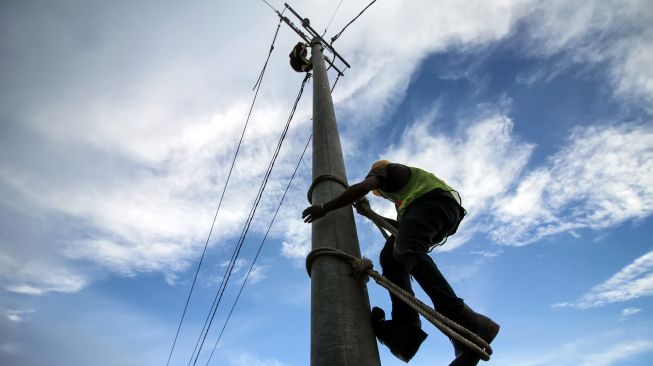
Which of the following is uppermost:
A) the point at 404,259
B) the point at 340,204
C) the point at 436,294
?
the point at 340,204

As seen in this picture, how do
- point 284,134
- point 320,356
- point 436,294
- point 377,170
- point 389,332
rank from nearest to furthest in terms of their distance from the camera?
point 320,356 < point 389,332 < point 436,294 < point 377,170 < point 284,134

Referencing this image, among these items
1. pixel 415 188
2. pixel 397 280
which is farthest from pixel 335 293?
pixel 415 188

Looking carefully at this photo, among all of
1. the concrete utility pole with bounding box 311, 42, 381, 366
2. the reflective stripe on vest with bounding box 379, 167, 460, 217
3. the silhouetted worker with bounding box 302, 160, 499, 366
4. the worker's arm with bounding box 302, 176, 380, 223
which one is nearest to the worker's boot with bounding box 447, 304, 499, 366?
the silhouetted worker with bounding box 302, 160, 499, 366

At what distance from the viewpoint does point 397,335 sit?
6.45ft

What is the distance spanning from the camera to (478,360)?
1.82m

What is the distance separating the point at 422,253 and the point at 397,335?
0.51 metres

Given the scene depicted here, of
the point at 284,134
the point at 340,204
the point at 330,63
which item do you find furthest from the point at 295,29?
the point at 340,204

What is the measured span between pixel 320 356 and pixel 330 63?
21.8 ft

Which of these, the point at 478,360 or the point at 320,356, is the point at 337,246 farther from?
the point at 478,360

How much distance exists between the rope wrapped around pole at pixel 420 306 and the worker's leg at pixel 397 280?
0.27 metres

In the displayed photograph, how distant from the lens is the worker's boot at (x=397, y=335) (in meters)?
1.97

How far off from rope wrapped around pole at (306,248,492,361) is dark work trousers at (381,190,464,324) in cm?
22

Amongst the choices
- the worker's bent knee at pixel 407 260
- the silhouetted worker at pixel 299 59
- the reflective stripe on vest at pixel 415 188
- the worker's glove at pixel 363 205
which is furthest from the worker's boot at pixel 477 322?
the silhouetted worker at pixel 299 59

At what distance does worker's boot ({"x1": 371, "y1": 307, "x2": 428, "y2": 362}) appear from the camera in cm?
197
